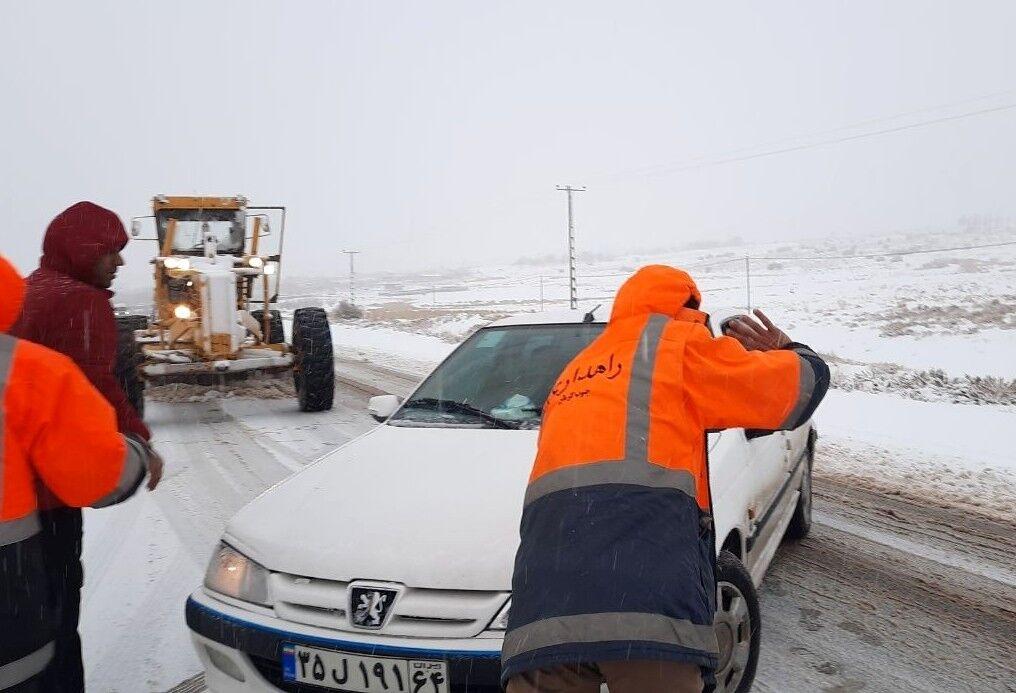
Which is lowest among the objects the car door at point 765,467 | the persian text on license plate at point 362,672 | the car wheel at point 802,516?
the car wheel at point 802,516

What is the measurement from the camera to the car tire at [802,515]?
4.27 m

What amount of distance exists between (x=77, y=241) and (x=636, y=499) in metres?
2.16

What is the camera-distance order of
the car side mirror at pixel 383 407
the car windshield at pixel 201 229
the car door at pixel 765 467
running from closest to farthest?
1. the car door at pixel 765 467
2. the car side mirror at pixel 383 407
3. the car windshield at pixel 201 229

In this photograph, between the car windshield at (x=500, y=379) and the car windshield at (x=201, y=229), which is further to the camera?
the car windshield at (x=201, y=229)

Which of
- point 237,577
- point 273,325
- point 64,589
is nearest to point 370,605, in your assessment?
point 237,577

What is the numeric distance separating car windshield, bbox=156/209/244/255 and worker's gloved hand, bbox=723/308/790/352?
9.22 metres

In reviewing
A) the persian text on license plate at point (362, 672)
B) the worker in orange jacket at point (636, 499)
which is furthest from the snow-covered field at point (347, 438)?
the worker in orange jacket at point (636, 499)

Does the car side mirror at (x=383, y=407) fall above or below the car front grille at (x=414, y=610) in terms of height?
above

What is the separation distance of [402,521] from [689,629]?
124 cm

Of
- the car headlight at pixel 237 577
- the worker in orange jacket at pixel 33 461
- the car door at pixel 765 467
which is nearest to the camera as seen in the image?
the worker in orange jacket at pixel 33 461

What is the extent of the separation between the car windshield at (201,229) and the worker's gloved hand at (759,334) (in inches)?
363

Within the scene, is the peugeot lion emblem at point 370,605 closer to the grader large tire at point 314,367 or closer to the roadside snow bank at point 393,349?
the grader large tire at point 314,367

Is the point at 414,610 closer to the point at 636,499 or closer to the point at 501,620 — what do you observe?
the point at 501,620

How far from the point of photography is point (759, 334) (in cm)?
209
